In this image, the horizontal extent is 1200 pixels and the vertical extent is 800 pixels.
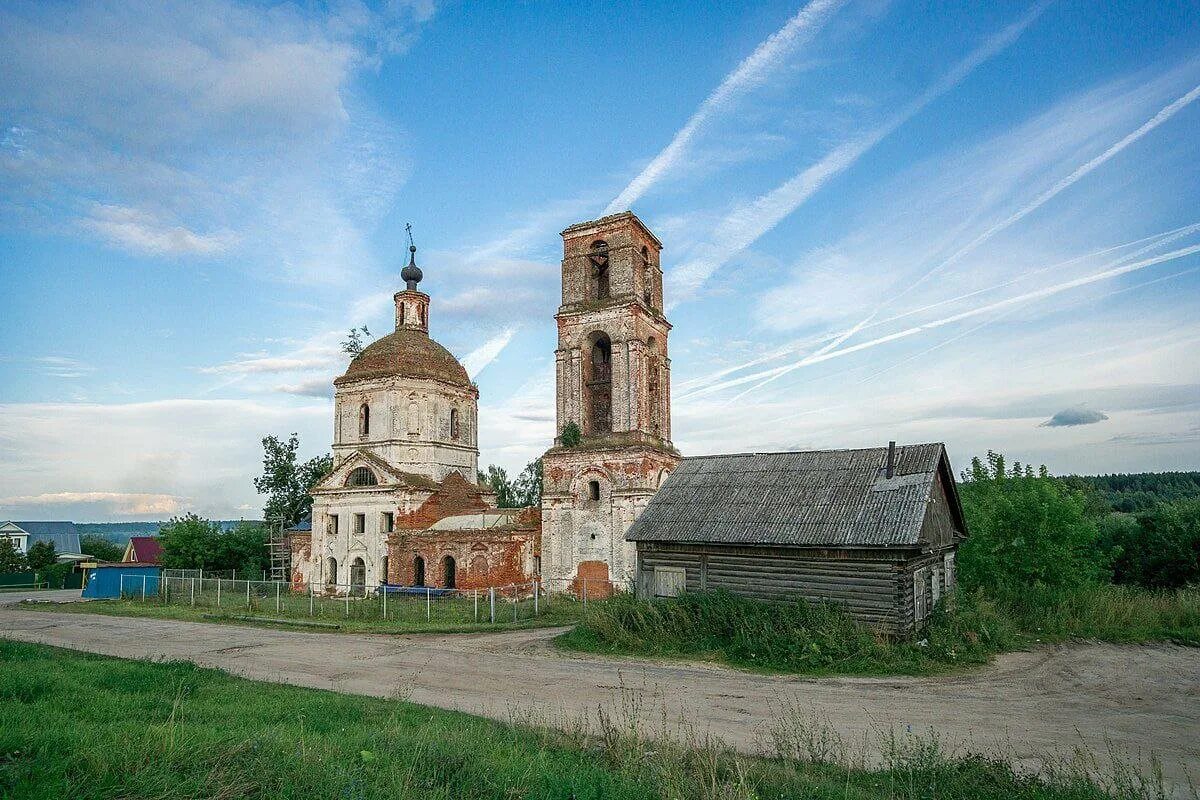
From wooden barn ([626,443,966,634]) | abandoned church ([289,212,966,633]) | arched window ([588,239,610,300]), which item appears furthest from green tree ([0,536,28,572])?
wooden barn ([626,443,966,634])

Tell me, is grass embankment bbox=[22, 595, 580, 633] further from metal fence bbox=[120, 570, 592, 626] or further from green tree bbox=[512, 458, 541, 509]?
green tree bbox=[512, 458, 541, 509]

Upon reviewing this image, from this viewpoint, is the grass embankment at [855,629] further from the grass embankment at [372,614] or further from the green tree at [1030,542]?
the grass embankment at [372,614]

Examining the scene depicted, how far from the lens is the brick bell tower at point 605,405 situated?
93.8ft

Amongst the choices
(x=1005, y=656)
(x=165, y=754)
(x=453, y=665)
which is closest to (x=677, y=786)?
(x=165, y=754)

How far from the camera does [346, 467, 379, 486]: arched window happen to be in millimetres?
34750

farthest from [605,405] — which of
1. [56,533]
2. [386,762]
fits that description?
[56,533]

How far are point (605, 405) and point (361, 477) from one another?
13.2 m

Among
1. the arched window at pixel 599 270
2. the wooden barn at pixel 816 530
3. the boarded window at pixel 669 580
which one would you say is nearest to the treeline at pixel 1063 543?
the wooden barn at pixel 816 530

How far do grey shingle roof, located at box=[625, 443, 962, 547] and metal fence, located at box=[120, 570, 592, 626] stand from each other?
697 cm

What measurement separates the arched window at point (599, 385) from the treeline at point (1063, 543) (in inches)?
596

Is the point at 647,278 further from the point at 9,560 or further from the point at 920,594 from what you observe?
the point at 9,560

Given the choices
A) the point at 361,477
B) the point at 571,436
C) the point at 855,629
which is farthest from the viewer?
the point at 361,477

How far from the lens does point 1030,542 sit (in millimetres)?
20609

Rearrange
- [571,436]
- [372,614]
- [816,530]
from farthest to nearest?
[571,436], [372,614], [816,530]
